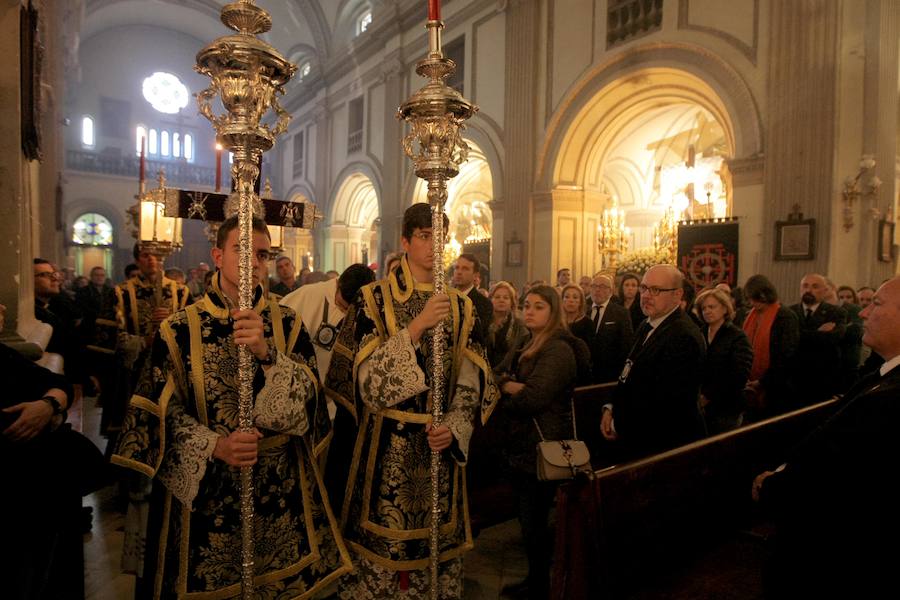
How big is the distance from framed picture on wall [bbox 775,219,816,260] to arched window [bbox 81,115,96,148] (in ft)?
80.9

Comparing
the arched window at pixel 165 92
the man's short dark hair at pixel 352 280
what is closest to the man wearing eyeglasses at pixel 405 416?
the man's short dark hair at pixel 352 280

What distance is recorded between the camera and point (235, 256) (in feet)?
6.65

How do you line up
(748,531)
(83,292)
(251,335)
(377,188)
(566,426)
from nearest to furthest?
(251,335) < (566,426) < (748,531) < (83,292) < (377,188)

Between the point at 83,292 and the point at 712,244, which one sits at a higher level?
the point at 712,244

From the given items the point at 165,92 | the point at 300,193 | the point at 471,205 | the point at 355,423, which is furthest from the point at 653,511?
the point at 165,92

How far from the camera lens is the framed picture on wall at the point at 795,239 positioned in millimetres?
7332

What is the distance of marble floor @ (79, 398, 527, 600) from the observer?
311 cm

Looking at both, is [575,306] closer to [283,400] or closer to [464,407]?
[464,407]

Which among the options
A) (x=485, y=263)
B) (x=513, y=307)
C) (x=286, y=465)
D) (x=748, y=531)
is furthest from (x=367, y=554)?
(x=485, y=263)

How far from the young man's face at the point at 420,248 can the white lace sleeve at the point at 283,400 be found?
2.25 feet

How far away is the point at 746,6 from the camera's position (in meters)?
8.09

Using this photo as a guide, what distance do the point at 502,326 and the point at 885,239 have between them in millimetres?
5960

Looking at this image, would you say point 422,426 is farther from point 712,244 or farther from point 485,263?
point 485,263

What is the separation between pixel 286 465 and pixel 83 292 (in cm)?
911
